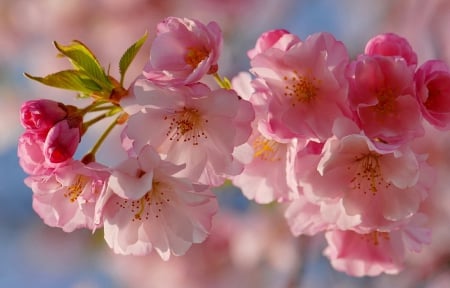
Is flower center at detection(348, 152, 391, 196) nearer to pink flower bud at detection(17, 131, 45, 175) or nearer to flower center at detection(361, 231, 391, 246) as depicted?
flower center at detection(361, 231, 391, 246)

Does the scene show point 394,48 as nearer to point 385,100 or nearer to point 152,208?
point 385,100

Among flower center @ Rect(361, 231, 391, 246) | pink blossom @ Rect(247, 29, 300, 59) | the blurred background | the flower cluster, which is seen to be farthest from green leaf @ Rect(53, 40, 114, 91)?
the blurred background

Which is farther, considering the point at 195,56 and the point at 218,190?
the point at 218,190

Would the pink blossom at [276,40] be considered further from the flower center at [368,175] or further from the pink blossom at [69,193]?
the pink blossom at [69,193]

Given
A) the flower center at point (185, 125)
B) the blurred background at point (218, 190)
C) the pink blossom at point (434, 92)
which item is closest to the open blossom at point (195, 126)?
the flower center at point (185, 125)

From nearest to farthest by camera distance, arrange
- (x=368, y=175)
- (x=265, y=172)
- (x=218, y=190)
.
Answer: (x=368, y=175) < (x=265, y=172) < (x=218, y=190)

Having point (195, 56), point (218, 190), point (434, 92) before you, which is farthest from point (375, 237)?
point (218, 190)

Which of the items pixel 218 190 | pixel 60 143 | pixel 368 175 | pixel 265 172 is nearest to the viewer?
pixel 60 143
